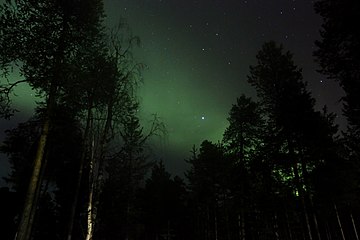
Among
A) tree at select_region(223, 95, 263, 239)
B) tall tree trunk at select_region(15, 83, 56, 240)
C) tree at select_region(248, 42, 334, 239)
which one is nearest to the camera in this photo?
tall tree trunk at select_region(15, 83, 56, 240)

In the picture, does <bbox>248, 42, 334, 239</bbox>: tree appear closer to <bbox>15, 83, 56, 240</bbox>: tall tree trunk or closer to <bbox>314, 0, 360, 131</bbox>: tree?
<bbox>314, 0, 360, 131</bbox>: tree

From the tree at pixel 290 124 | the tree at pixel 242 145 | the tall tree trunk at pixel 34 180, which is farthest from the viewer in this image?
the tree at pixel 242 145

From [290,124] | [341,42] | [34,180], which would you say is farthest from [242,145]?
[34,180]

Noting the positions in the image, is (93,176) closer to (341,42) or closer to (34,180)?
(34,180)

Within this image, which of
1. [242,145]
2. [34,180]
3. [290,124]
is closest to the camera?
[34,180]

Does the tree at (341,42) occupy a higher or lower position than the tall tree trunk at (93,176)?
higher

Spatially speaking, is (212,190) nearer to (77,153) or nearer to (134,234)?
(134,234)

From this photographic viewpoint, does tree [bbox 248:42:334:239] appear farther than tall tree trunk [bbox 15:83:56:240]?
Yes

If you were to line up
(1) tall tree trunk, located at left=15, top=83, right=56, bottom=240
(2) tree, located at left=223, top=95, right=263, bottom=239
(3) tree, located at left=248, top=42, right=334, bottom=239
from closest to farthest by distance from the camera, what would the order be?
(1) tall tree trunk, located at left=15, top=83, right=56, bottom=240, (3) tree, located at left=248, top=42, right=334, bottom=239, (2) tree, located at left=223, top=95, right=263, bottom=239

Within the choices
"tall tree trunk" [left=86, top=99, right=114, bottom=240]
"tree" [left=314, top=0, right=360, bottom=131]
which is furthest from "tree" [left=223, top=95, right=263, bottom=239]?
"tall tree trunk" [left=86, top=99, right=114, bottom=240]

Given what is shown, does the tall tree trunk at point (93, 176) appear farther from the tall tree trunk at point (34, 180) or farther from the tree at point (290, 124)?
the tree at point (290, 124)

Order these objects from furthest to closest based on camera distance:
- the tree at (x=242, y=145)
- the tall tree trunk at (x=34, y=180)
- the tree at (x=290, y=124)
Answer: the tree at (x=242, y=145), the tree at (x=290, y=124), the tall tree trunk at (x=34, y=180)

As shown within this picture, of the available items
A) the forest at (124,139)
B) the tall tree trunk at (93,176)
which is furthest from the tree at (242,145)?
the tall tree trunk at (93,176)

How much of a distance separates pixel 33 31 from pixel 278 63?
56.5 feet
